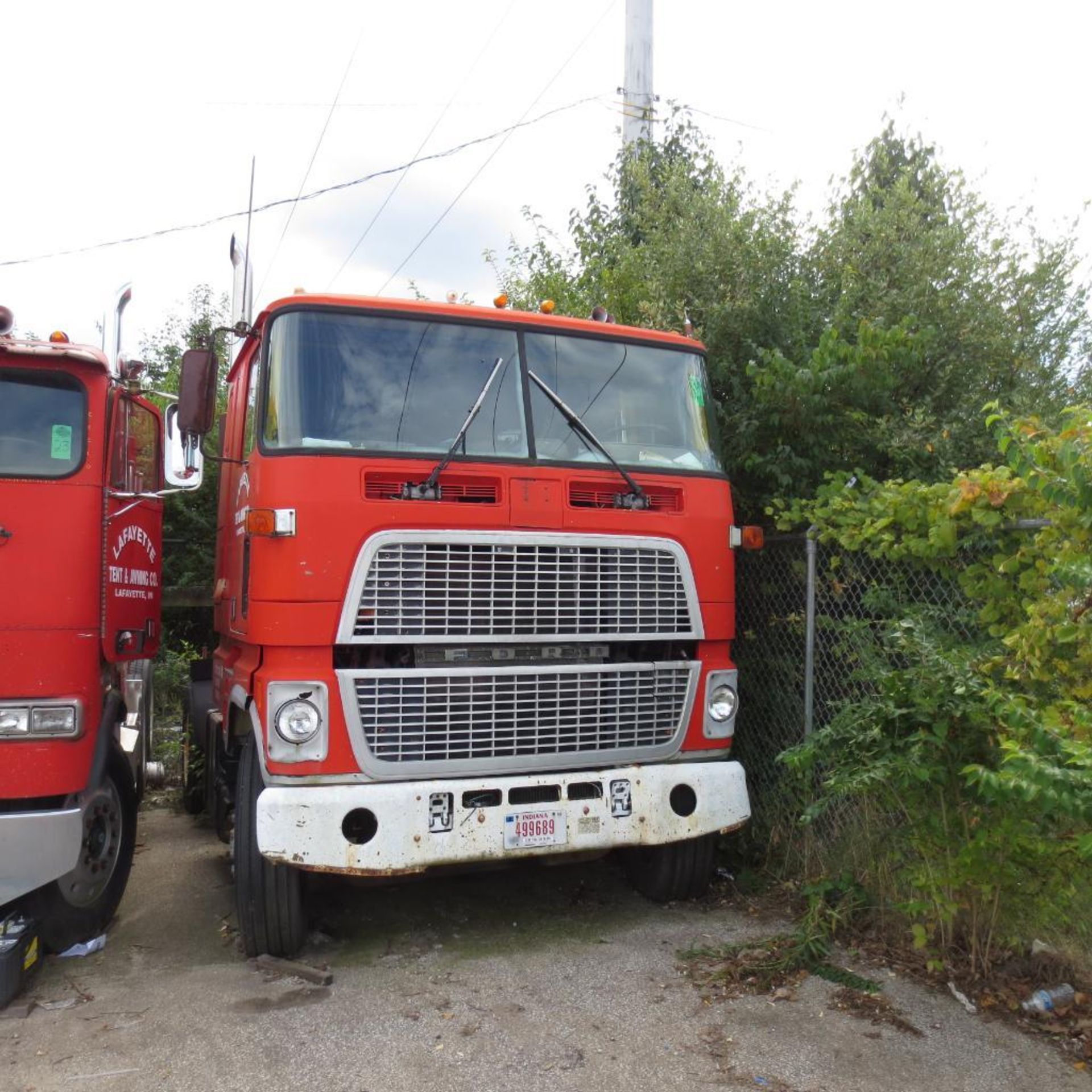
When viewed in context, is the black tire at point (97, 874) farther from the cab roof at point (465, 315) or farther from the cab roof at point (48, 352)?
the cab roof at point (465, 315)

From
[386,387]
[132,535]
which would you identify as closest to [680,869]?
[386,387]

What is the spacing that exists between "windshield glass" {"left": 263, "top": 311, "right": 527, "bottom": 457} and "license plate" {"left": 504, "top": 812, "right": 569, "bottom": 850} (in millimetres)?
1554

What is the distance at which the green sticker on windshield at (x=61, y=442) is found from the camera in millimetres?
4113

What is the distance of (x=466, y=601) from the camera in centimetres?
406

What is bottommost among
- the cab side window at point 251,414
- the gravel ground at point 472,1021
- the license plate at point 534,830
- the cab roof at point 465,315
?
the gravel ground at point 472,1021

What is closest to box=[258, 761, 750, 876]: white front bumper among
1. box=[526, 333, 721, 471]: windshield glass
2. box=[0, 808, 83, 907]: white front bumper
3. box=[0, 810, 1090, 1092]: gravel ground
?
box=[0, 810, 1090, 1092]: gravel ground

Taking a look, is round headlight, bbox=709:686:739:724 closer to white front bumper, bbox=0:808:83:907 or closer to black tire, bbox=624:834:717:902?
black tire, bbox=624:834:717:902

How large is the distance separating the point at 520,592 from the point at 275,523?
105 cm

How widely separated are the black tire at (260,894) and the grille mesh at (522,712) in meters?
0.66

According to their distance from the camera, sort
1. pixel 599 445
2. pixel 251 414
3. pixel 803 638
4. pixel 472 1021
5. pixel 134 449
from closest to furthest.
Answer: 1. pixel 472 1021
2. pixel 599 445
3. pixel 251 414
4. pixel 134 449
5. pixel 803 638

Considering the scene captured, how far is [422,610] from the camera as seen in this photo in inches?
157

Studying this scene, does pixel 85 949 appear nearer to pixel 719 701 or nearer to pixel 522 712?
pixel 522 712

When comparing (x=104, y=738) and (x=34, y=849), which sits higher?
(x=104, y=738)

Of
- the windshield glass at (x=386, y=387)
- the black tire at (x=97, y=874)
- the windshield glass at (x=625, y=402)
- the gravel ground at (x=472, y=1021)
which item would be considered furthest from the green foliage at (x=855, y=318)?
the black tire at (x=97, y=874)
